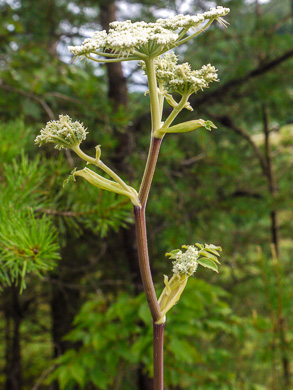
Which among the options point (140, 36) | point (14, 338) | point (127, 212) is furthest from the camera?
point (14, 338)

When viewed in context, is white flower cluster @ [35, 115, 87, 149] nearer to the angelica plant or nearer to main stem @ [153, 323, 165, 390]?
the angelica plant

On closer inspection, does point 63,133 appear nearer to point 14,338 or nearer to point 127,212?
point 127,212

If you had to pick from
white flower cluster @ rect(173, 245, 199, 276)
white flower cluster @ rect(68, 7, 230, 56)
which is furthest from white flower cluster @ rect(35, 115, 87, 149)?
white flower cluster @ rect(173, 245, 199, 276)

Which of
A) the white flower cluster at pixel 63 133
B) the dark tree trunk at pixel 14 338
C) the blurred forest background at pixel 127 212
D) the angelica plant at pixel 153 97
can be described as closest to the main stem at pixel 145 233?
the angelica plant at pixel 153 97

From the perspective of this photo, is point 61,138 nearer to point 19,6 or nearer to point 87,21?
point 87,21

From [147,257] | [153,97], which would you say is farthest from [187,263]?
[153,97]

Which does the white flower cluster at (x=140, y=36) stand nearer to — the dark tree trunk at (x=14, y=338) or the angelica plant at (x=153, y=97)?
the angelica plant at (x=153, y=97)

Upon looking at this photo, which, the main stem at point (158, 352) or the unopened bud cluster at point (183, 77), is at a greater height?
the unopened bud cluster at point (183, 77)
